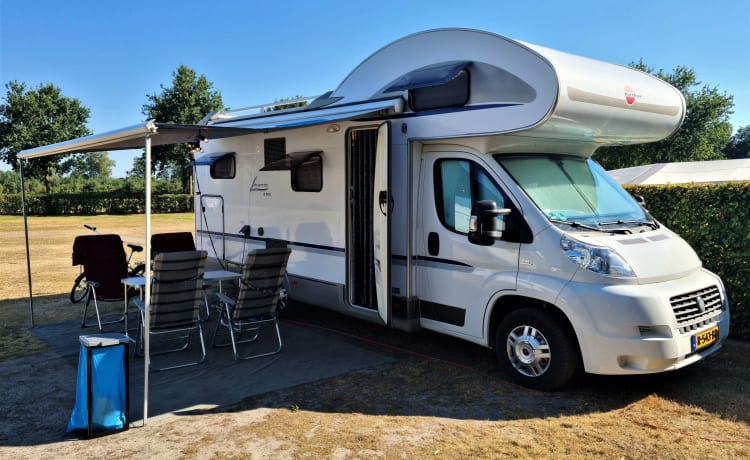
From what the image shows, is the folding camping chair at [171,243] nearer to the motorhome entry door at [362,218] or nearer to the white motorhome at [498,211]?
the white motorhome at [498,211]

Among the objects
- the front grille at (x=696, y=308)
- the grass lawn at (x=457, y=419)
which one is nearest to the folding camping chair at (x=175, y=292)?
the grass lawn at (x=457, y=419)

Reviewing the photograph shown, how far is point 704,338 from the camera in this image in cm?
476

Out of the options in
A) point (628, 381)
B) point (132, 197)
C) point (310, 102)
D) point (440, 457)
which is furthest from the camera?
point (132, 197)

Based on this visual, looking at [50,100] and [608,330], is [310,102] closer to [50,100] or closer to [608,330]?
[608,330]

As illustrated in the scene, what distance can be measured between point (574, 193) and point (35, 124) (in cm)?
3348

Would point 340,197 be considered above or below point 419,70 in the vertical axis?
below

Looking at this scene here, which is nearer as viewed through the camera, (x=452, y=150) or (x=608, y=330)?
(x=608, y=330)

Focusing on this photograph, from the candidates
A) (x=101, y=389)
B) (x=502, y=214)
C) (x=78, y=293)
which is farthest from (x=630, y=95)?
(x=78, y=293)

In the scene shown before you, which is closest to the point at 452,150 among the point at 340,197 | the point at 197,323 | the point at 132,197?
the point at 340,197

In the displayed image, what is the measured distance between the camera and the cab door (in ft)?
16.9

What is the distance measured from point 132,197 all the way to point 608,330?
99.8ft

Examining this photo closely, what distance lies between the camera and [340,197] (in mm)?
6480

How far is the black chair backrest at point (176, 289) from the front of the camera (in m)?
5.52

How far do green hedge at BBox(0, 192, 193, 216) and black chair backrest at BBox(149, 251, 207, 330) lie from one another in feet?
87.5
